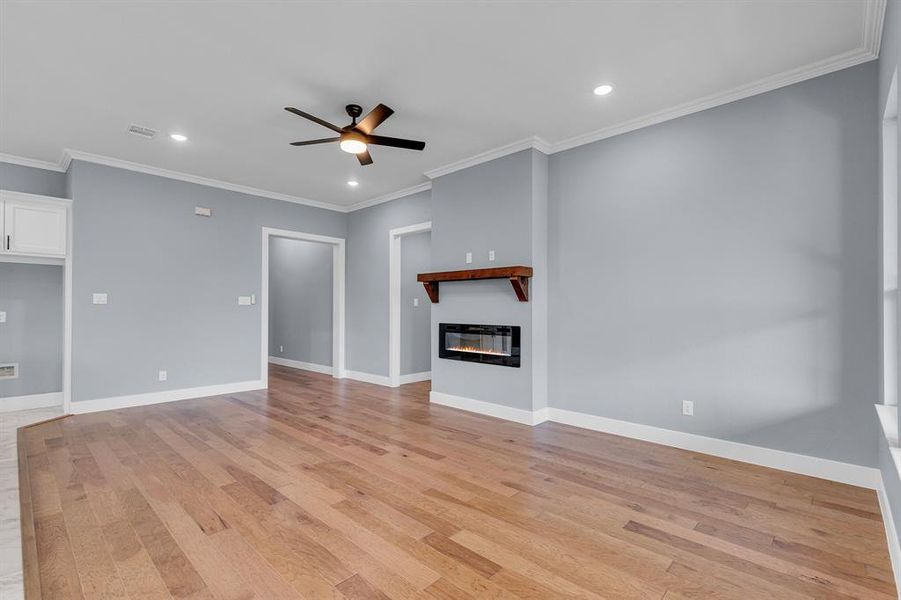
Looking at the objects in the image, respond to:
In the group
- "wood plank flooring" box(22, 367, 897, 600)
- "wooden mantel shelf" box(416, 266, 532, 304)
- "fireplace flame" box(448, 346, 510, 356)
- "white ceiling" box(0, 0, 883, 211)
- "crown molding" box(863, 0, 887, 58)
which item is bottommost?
"wood plank flooring" box(22, 367, 897, 600)

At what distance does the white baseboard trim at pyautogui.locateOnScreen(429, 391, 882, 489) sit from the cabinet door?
4576 mm

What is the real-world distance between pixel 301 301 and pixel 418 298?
258 cm

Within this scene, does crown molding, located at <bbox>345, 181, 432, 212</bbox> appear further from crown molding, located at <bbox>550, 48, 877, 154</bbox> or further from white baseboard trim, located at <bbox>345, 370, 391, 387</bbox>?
white baseboard trim, located at <bbox>345, 370, 391, 387</bbox>

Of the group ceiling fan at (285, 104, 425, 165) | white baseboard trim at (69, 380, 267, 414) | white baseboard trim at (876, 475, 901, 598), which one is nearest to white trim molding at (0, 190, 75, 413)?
white baseboard trim at (69, 380, 267, 414)

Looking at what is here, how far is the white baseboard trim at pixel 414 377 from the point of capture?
6469 millimetres

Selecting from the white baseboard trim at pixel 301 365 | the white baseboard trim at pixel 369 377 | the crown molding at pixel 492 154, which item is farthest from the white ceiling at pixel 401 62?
the white baseboard trim at pixel 301 365

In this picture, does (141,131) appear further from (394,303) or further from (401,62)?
(394,303)

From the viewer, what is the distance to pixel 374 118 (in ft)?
10.7

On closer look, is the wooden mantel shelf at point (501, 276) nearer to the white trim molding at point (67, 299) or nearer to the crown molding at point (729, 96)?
the crown molding at point (729, 96)

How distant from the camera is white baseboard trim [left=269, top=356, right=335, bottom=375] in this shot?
291 inches

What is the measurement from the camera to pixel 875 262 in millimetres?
2713

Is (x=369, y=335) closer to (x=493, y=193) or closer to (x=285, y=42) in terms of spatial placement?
(x=493, y=193)

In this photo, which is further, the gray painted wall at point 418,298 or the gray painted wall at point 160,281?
the gray painted wall at point 418,298

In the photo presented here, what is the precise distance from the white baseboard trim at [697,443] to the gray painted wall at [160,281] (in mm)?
3249
